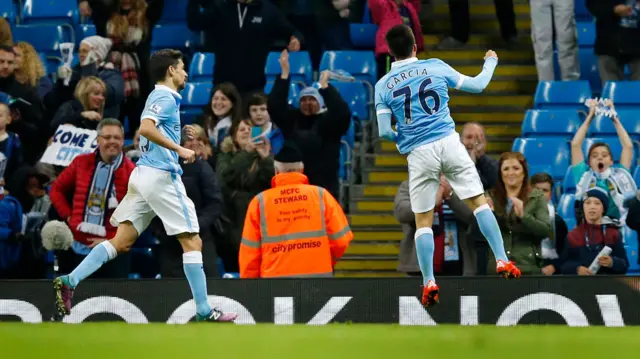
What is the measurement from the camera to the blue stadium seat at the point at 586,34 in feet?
52.3

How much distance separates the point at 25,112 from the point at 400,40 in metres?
5.47

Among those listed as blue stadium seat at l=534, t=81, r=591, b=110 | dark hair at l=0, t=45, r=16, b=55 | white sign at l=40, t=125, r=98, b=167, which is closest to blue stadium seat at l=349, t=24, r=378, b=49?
blue stadium seat at l=534, t=81, r=591, b=110

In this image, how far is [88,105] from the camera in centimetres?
1354

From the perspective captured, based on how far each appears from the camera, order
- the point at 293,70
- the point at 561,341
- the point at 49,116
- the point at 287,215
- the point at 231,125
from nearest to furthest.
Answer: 1. the point at 561,341
2. the point at 287,215
3. the point at 231,125
4. the point at 49,116
5. the point at 293,70

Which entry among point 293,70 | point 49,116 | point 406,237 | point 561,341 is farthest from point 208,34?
point 561,341

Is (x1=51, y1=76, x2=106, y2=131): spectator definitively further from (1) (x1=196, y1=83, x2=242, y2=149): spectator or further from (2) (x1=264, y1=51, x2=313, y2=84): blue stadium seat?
(2) (x1=264, y1=51, x2=313, y2=84): blue stadium seat

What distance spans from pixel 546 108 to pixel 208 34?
3.84 meters

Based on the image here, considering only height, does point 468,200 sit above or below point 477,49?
below

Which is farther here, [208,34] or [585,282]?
[208,34]

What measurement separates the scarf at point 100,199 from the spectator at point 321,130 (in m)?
2.11

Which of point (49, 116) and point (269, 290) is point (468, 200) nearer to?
point (269, 290)

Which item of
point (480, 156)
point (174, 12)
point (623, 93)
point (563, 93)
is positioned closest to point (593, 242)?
point (480, 156)

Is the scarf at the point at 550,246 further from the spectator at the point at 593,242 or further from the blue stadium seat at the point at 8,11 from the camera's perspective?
the blue stadium seat at the point at 8,11

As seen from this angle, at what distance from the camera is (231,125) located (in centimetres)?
1336
